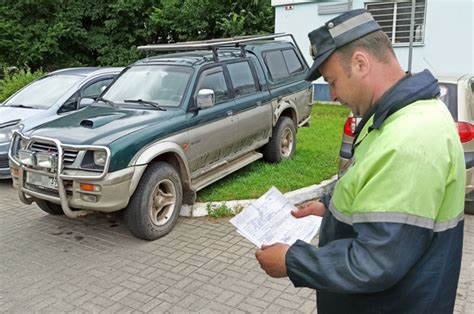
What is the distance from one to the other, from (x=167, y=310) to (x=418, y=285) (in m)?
2.42

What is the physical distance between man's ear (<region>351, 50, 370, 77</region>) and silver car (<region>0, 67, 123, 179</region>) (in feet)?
19.5

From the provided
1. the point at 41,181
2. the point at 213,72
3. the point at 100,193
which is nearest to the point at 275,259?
the point at 100,193

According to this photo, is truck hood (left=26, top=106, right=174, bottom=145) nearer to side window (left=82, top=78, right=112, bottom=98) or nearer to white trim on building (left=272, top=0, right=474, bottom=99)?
side window (left=82, top=78, right=112, bottom=98)

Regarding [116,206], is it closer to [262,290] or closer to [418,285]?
[262,290]

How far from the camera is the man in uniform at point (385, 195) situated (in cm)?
121

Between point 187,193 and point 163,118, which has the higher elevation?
point 163,118

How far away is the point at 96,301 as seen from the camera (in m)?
3.48

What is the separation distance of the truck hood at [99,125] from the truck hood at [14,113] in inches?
87.8

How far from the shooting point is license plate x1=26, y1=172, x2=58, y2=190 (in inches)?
171

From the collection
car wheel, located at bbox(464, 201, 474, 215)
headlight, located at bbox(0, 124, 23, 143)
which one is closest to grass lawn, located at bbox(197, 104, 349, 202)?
car wheel, located at bbox(464, 201, 474, 215)

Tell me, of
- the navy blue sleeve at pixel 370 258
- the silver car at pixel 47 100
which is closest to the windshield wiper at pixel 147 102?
the silver car at pixel 47 100

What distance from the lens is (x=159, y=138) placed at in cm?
461

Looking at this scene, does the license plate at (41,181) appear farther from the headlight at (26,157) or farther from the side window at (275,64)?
the side window at (275,64)

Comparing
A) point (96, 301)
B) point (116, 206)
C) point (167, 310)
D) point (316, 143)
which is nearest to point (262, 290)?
point (167, 310)
